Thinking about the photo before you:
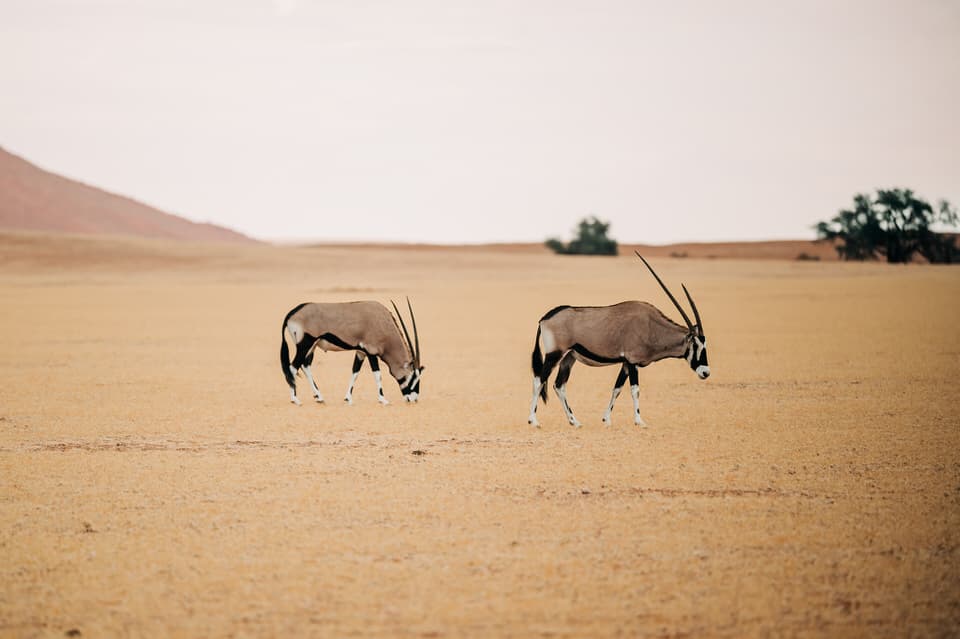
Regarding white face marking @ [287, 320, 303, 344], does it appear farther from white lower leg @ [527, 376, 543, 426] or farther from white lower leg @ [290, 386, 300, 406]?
white lower leg @ [527, 376, 543, 426]

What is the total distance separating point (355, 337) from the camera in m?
13.4

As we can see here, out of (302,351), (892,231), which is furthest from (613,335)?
(892,231)

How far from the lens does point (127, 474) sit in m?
9.32

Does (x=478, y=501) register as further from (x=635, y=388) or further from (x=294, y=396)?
(x=294, y=396)

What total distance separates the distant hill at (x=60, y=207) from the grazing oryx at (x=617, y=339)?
16192 centimetres

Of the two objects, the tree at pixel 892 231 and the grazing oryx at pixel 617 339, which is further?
the tree at pixel 892 231

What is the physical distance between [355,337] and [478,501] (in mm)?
5660

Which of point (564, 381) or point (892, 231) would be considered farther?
point (892, 231)

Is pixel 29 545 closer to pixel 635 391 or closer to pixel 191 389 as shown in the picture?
pixel 635 391

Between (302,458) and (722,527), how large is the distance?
473cm

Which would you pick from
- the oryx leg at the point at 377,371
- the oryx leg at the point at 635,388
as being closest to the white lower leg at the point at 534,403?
the oryx leg at the point at 635,388

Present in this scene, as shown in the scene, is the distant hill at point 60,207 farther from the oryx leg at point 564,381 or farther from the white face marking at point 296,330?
the oryx leg at point 564,381

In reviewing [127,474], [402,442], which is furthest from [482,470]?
[127,474]

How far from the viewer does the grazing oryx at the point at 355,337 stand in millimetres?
13320
